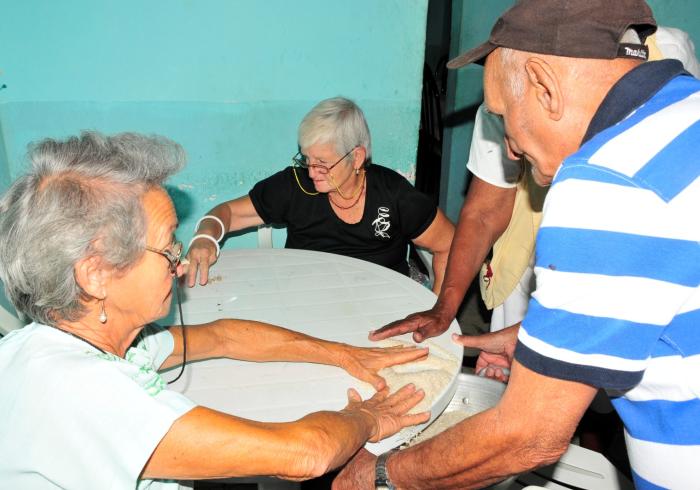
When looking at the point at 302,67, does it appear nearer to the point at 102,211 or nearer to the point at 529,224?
the point at 529,224

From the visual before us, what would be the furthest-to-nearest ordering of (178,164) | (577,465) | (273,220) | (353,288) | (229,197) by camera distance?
(229,197), (273,220), (353,288), (577,465), (178,164)

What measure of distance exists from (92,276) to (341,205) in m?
1.77

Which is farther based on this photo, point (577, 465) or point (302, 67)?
point (302, 67)

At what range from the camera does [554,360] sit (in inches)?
46.0

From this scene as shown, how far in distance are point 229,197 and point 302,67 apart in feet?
2.94

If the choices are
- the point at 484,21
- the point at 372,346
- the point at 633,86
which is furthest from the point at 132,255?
the point at 484,21

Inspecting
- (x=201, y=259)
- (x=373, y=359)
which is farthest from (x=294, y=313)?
(x=201, y=259)

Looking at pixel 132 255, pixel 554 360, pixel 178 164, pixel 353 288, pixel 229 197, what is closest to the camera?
pixel 554 360

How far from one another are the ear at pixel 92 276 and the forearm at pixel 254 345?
0.58m

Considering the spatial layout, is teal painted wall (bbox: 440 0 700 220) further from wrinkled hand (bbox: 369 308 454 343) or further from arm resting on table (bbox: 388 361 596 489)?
arm resting on table (bbox: 388 361 596 489)

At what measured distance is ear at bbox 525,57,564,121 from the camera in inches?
50.1

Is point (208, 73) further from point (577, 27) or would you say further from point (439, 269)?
point (577, 27)

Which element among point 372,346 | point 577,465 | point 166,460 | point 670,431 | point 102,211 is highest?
point 102,211

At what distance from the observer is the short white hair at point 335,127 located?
2883mm
